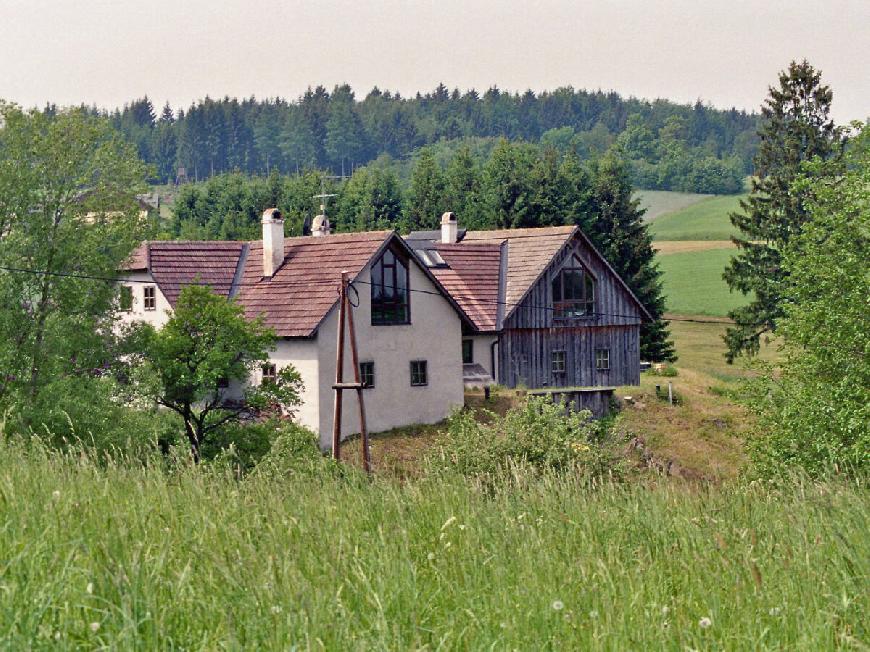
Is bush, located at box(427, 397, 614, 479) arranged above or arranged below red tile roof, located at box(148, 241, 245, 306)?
below

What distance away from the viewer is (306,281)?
41875mm

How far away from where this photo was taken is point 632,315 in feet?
172

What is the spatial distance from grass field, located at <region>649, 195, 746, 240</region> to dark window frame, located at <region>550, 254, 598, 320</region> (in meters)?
82.7

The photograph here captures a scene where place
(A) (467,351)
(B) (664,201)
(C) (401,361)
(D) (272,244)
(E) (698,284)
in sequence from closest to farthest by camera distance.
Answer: (C) (401,361) → (D) (272,244) → (A) (467,351) → (E) (698,284) → (B) (664,201)

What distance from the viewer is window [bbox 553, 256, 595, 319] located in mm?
50688

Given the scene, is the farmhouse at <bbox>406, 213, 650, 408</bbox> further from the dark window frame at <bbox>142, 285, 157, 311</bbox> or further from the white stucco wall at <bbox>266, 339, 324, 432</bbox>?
the dark window frame at <bbox>142, 285, 157, 311</bbox>

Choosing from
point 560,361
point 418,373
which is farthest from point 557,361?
point 418,373

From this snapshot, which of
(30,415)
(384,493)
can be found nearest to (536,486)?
(384,493)

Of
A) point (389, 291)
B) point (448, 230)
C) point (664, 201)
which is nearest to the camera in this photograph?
point (389, 291)

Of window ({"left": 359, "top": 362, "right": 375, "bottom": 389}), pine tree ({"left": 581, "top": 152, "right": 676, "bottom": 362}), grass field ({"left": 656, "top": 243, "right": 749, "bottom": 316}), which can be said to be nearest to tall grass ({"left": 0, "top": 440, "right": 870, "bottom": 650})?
Result: window ({"left": 359, "top": 362, "right": 375, "bottom": 389})

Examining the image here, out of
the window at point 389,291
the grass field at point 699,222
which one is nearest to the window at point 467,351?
the window at point 389,291

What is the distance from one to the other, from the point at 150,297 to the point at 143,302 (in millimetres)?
368

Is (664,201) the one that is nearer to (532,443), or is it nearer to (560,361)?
(560,361)

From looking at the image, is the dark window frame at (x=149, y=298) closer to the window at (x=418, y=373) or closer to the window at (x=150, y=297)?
the window at (x=150, y=297)
